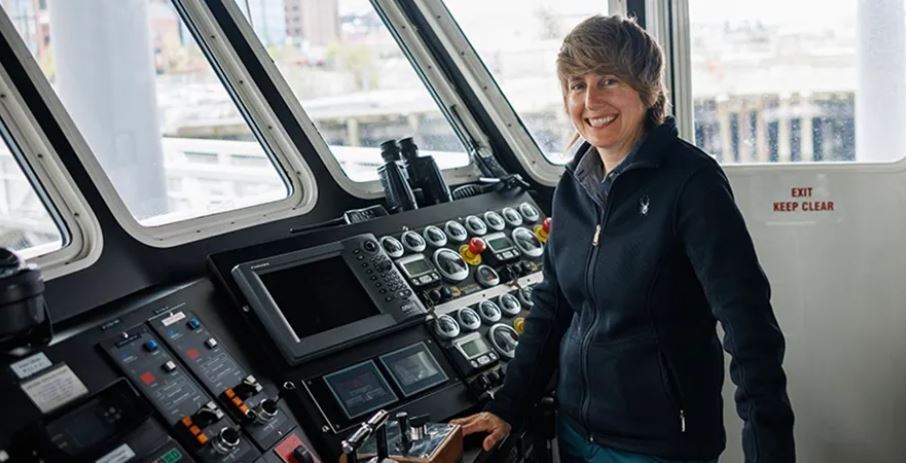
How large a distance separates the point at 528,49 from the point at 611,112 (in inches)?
62.8

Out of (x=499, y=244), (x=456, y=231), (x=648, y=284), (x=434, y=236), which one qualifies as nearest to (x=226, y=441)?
(x=648, y=284)

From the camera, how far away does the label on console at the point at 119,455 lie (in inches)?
60.7

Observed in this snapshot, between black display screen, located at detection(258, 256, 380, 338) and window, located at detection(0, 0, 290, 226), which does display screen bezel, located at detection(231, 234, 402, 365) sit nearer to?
black display screen, located at detection(258, 256, 380, 338)

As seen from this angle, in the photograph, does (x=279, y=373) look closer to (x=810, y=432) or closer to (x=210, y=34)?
(x=210, y=34)

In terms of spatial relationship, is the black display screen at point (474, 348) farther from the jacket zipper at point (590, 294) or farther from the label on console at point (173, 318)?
the label on console at point (173, 318)

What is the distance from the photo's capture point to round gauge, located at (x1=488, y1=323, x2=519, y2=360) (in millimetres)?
2418

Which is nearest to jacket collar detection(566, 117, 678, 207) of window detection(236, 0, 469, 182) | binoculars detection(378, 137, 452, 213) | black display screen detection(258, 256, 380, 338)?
black display screen detection(258, 256, 380, 338)

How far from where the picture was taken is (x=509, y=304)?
2.61 m

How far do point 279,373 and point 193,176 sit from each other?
773 mm

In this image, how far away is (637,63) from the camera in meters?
1.87

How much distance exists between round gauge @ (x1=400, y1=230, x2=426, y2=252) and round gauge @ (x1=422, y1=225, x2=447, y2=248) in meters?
0.03

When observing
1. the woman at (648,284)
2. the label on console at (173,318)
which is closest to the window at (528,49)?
the woman at (648,284)

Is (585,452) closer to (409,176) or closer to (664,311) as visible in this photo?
(664,311)

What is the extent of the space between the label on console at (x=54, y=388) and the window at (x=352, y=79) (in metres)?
1.35
